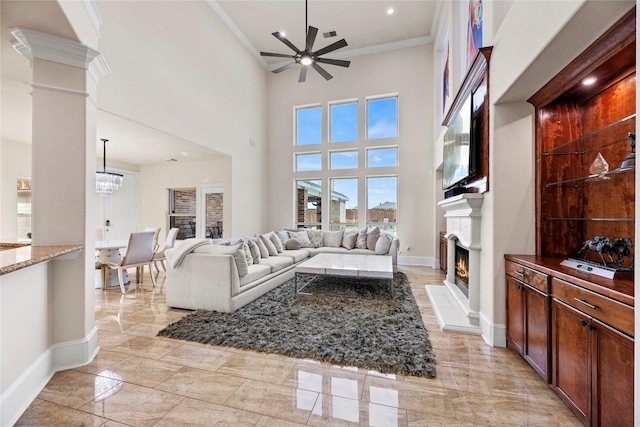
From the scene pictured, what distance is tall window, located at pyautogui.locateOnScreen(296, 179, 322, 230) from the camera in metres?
7.68

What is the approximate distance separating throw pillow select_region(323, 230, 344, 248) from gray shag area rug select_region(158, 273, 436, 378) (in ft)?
7.84

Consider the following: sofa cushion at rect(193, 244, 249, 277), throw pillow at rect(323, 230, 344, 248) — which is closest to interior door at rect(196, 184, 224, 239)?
throw pillow at rect(323, 230, 344, 248)

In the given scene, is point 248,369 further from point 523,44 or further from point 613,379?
point 523,44

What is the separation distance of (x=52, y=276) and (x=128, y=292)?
2.33 m

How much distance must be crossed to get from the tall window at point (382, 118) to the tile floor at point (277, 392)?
5717 millimetres

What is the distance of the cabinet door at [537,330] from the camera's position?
1.83m

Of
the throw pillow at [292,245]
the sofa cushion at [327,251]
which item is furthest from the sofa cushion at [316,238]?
the throw pillow at [292,245]

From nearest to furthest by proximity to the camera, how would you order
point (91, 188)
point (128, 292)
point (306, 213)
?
point (91, 188) < point (128, 292) < point (306, 213)

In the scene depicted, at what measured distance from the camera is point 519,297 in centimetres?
219

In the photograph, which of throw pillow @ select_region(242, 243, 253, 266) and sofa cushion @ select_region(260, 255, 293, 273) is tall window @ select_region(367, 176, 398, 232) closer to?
sofa cushion @ select_region(260, 255, 293, 273)

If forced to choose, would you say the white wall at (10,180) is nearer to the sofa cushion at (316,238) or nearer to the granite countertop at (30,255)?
the granite countertop at (30,255)

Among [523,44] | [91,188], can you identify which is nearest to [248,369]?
[91,188]

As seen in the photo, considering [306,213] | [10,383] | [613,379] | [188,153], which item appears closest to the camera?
[613,379]

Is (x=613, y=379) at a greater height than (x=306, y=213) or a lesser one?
lesser
